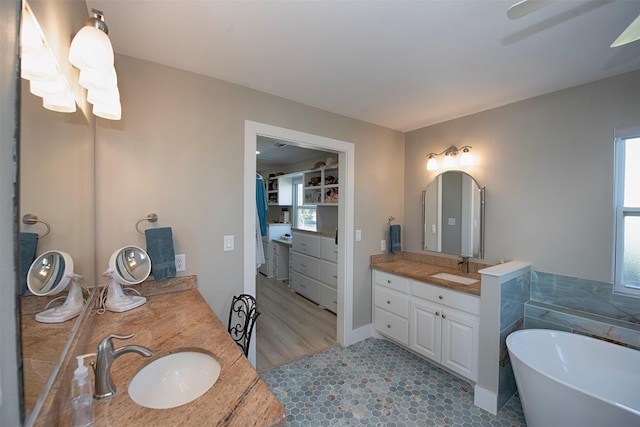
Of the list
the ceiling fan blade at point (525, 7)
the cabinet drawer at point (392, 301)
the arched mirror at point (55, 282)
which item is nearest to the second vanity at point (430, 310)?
the cabinet drawer at point (392, 301)

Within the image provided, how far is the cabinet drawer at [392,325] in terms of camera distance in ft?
8.48

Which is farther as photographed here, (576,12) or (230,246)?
(230,246)

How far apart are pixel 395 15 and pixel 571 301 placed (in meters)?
2.42

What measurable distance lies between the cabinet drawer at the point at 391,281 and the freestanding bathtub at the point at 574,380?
93 centimetres

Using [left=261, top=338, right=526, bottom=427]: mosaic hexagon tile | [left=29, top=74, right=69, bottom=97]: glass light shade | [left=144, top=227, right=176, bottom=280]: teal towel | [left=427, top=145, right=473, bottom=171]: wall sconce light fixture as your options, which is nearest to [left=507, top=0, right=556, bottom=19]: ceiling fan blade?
[left=29, top=74, right=69, bottom=97]: glass light shade

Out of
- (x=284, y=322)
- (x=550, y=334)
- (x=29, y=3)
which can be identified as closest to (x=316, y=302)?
(x=284, y=322)

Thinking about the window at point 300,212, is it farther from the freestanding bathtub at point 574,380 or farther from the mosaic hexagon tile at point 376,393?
the freestanding bathtub at point 574,380

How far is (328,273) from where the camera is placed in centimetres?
379

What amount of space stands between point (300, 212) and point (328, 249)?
6.18 feet

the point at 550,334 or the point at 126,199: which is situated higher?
the point at 126,199

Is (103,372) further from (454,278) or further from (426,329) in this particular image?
(454,278)

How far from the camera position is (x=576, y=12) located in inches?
50.6

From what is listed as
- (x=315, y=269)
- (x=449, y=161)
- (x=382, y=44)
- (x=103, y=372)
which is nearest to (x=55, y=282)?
(x=103, y=372)

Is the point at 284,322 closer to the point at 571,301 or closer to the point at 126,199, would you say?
the point at 126,199
